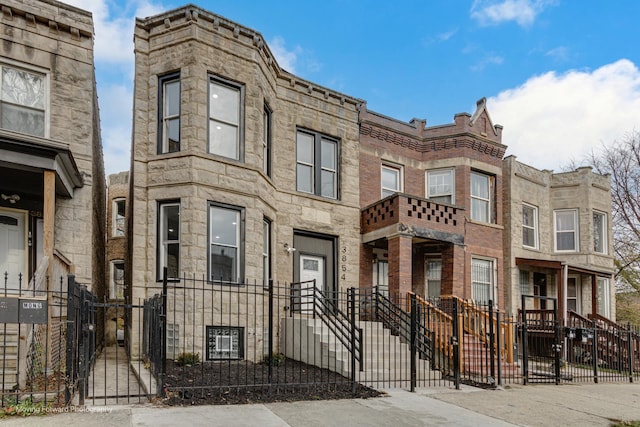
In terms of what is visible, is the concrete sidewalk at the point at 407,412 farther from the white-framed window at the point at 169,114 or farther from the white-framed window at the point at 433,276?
the white-framed window at the point at 169,114

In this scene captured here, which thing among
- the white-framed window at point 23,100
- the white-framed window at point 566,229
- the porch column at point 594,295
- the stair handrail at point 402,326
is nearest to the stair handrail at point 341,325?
the stair handrail at point 402,326

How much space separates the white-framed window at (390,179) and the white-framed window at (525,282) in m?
6.31

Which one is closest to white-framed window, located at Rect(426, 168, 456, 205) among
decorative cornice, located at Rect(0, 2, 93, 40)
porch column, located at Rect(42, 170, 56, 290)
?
decorative cornice, located at Rect(0, 2, 93, 40)

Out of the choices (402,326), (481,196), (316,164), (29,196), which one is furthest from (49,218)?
(481,196)

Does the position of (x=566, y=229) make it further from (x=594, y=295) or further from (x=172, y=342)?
(x=172, y=342)

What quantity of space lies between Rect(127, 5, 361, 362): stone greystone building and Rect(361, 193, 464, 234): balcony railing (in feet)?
8.62

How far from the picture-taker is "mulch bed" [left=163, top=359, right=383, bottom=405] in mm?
8086

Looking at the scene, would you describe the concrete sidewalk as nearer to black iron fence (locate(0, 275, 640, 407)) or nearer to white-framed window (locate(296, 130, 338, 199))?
black iron fence (locate(0, 275, 640, 407))

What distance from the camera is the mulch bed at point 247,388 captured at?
318 inches

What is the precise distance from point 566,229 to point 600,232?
6.09ft

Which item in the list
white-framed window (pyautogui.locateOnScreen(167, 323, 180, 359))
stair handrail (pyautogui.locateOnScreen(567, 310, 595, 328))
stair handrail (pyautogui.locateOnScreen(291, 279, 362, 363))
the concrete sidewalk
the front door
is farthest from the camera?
the front door

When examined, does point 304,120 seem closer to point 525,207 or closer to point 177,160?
point 177,160

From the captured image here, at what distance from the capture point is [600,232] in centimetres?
2192

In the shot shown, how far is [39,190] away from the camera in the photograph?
1104 centimetres
